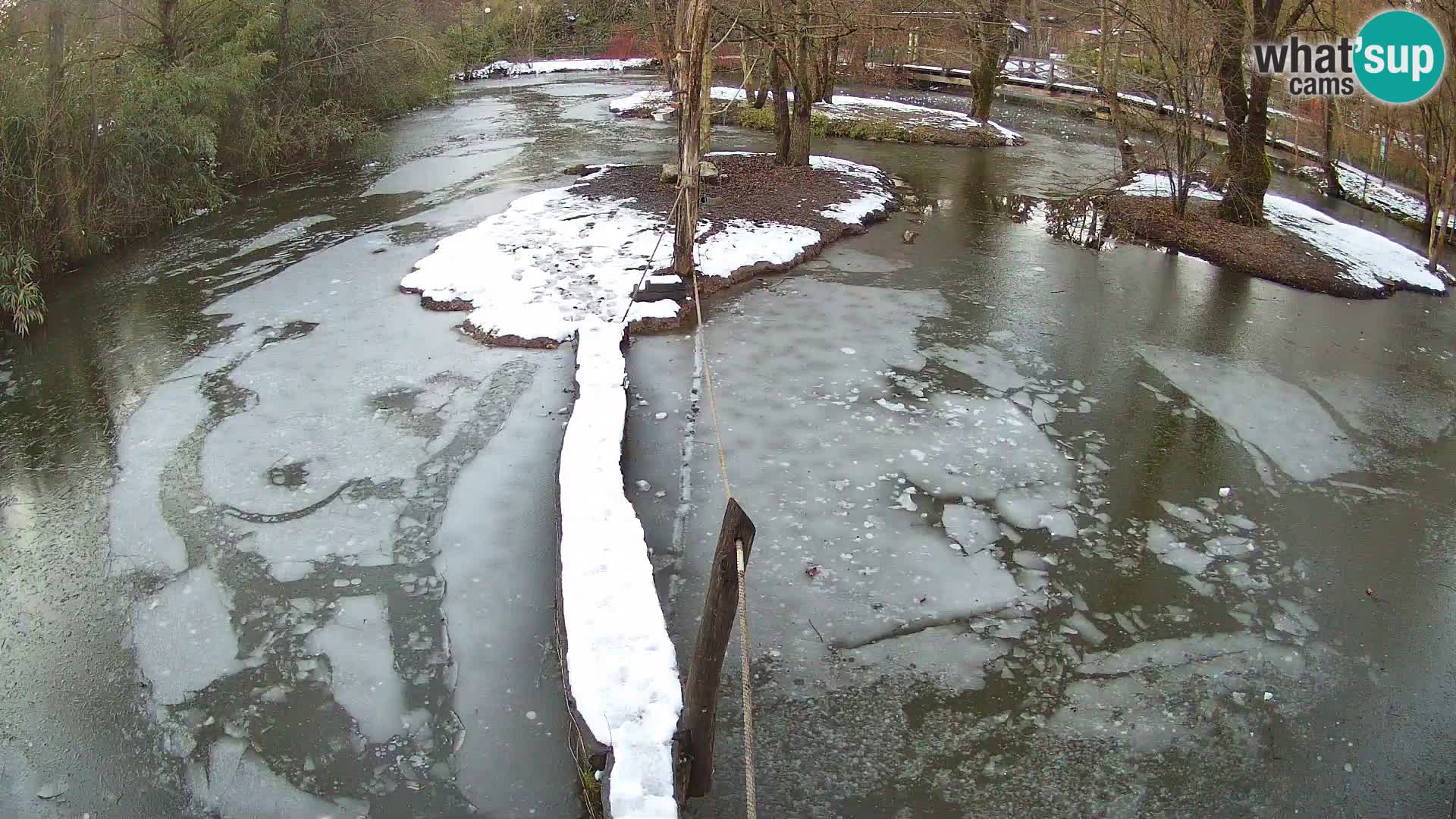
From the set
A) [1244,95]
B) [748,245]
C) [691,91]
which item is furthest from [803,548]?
[1244,95]

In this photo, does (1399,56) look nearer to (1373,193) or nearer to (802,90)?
(1373,193)

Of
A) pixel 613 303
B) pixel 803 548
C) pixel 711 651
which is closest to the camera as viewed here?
pixel 711 651

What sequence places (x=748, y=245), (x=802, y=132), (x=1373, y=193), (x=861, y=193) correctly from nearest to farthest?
(x=748, y=245) < (x=861, y=193) < (x=802, y=132) < (x=1373, y=193)

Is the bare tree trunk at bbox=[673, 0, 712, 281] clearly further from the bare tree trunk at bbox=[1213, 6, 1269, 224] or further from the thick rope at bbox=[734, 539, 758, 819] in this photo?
the bare tree trunk at bbox=[1213, 6, 1269, 224]

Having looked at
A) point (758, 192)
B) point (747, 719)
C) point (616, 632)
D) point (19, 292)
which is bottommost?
point (616, 632)

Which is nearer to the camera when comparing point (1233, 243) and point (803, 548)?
point (803, 548)

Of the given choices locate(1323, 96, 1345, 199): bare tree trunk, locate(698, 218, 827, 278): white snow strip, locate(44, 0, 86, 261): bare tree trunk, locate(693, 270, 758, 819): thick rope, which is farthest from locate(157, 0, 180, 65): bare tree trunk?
locate(1323, 96, 1345, 199): bare tree trunk
